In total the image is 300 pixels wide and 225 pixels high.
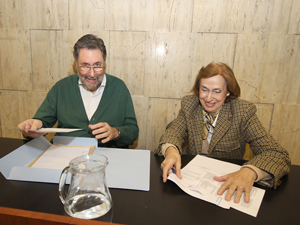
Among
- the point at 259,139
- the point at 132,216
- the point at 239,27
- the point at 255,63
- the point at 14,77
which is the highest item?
the point at 239,27

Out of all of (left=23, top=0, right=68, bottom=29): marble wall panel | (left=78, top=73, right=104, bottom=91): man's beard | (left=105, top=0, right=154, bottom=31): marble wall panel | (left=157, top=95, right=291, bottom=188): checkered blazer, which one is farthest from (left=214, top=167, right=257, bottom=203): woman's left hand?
(left=23, top=0, right=68, bottom=29): marble wall panel

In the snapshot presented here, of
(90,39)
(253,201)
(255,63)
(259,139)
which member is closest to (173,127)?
(259,139)

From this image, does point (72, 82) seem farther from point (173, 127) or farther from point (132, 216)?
point (132, 216)

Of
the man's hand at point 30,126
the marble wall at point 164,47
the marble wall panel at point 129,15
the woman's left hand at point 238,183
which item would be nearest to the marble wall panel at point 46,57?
the marble wall at point 164,47

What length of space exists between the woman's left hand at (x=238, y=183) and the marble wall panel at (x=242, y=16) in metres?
1.67

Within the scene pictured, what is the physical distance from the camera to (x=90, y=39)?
172 centimetres

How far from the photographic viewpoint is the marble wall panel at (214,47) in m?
2.21

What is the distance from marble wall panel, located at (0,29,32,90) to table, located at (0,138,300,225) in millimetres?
1942

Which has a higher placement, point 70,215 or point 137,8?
point 137,8

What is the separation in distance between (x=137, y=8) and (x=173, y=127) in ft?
4.73

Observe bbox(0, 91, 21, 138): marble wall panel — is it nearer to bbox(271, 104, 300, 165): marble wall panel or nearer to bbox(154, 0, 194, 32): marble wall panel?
bbox(154, 0, 194, 32): marble wall panel

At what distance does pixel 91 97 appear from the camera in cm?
184

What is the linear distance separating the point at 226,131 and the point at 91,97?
115 cm

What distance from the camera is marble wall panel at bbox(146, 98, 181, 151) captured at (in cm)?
245
